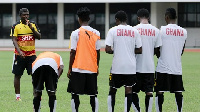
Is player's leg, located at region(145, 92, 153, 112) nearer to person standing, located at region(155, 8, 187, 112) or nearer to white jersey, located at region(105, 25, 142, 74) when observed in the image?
person standing, located at region(155, 8, 187, 112)

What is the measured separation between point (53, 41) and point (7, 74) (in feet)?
101

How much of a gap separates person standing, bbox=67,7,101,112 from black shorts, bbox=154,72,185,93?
1285mm

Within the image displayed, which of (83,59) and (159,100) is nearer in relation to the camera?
(83,59)

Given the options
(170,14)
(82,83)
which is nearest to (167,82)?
(170,14)

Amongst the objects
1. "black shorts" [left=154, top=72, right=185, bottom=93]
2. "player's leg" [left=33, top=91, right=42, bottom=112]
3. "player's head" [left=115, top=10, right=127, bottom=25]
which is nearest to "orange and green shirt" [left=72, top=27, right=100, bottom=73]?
"player's head" [left=115, top=10, right=127, bottom=25]

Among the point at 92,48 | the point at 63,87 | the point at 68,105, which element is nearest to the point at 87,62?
the point at 92,48

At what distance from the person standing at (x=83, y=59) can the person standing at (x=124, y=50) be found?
1.01 feet

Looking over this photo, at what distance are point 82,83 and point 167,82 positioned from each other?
167 cm

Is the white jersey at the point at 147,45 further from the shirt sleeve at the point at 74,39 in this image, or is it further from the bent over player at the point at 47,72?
the bent over player at the point at 47,72

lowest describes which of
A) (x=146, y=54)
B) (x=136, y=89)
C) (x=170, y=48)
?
(x=136, y=89)

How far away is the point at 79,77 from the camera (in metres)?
10.1

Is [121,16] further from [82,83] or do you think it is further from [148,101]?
[148,101]

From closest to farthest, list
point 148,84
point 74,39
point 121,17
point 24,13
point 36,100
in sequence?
1. point 74,39
2. point 121,17
3. point 36,100
4. point 148,84
5. point 24,13

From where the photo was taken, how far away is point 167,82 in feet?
35.0
